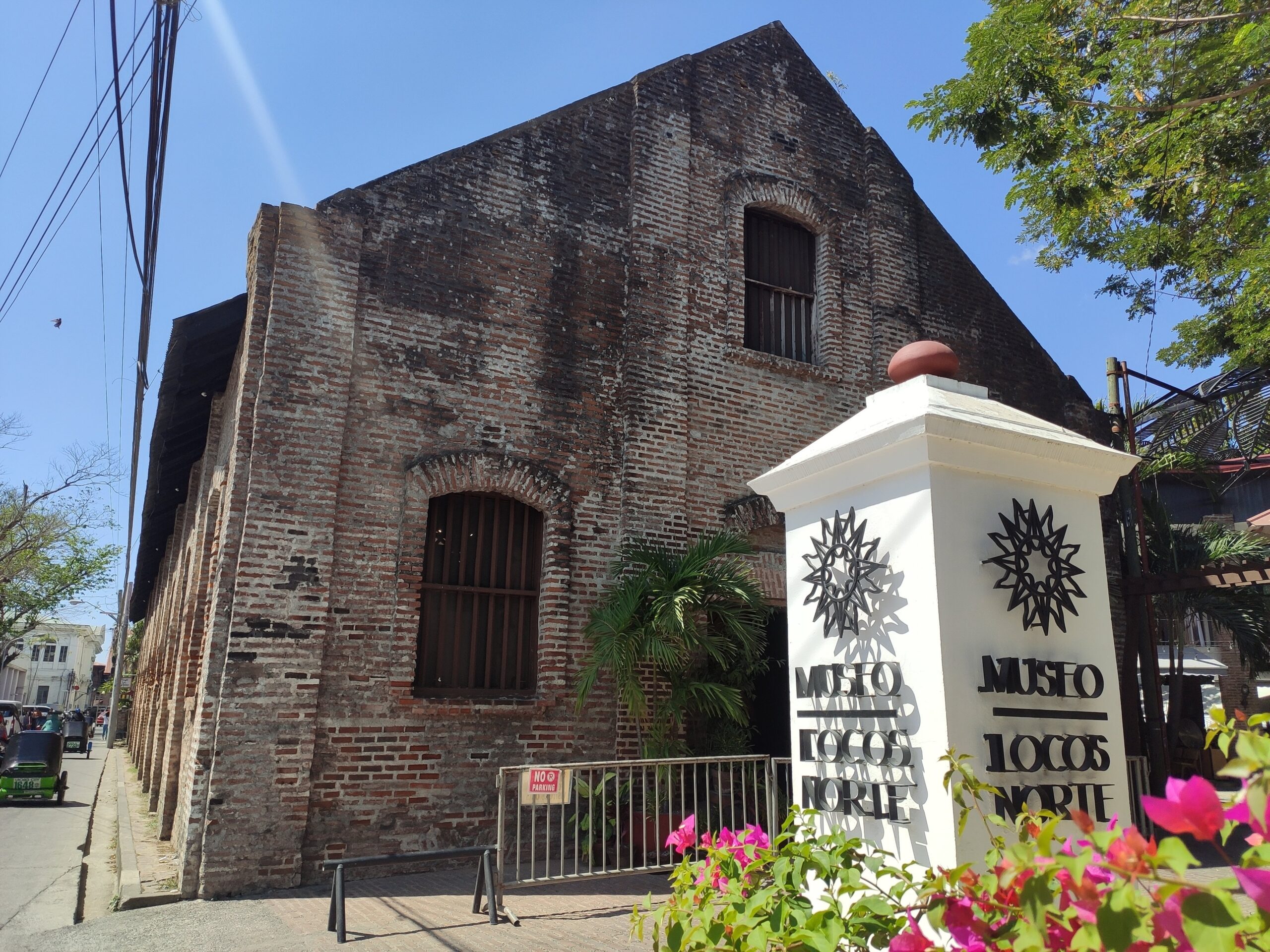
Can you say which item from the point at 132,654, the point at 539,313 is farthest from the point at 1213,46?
the point at 132,654

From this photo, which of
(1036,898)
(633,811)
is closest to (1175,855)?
(1036,898)

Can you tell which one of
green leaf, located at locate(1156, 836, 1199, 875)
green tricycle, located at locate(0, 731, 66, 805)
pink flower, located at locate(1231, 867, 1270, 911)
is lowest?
green tricycle, located at locate(0, 731, 66, 805)

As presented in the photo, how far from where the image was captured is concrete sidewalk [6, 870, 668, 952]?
5797 millimetres

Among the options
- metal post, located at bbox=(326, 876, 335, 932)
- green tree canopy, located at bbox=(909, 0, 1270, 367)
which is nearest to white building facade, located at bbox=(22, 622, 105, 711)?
metal post, located at bbox=(326, 876, 335, 932)

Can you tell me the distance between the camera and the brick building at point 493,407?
7730 millimetres

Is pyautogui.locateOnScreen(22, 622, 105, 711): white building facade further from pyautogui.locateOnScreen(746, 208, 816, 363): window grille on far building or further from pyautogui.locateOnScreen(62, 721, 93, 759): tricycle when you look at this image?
pyautogui.locateOnScreen(746, 208, 816, 363): window grille on far building

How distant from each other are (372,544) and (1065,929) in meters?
7.31

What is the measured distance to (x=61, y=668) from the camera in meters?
90.2

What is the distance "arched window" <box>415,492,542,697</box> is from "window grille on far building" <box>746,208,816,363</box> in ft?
12.9

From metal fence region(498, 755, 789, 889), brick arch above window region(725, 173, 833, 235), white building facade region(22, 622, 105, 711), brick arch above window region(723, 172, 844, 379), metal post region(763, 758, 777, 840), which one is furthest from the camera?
white building facade region(22, 622, 105, 711)

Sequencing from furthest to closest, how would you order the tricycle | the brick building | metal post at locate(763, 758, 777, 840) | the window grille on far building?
the tricycle
the window grille on far building
the brick building
metal post at locate(763, 758, 777, 840)

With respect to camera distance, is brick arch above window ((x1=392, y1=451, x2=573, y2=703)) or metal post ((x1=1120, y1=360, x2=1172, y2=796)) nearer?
brick arch above window ((x1=392, y1=451, x2=573, y2=703))

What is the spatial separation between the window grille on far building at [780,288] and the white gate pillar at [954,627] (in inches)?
302

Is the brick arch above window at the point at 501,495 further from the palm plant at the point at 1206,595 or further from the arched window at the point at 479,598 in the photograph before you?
the palm plant at the point at 1206,595
